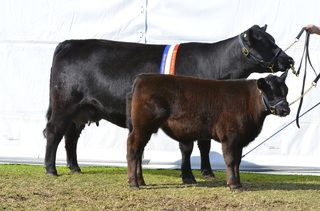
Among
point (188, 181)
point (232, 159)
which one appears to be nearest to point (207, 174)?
point (188, 181)

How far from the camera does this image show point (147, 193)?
745 centimetres

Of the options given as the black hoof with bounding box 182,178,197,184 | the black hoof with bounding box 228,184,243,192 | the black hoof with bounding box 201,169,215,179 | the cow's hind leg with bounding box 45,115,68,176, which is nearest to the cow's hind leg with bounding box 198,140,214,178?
the black hoof with bounding box 201,169,215,179

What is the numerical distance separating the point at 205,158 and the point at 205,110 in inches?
59.7

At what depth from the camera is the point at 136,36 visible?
9844mm

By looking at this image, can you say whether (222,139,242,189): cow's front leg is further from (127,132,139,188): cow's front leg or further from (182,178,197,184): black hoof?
(127,132,139,188): cow's front leg

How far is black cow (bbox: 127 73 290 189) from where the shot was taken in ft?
24.3

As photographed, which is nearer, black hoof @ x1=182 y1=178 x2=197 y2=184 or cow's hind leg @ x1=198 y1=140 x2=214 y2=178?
black hoof @ x1=182 y1=178 x2=197 y2=184

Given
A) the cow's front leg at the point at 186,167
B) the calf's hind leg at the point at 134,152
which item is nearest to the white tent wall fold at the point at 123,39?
the cow's front leg at the point at 186,167

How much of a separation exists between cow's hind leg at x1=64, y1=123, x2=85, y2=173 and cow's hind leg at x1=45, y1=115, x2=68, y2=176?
0.43 metres

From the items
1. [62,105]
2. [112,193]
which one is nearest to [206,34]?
[62,105]

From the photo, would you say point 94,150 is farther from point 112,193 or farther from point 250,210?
point 250,210

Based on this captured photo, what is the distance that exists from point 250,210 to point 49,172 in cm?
290

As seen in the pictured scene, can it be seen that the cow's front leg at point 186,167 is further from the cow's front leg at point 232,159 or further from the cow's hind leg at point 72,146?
the cow's hind leg at point 72,146

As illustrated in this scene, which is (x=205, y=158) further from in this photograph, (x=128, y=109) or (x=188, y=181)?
(x=128, y=109)
